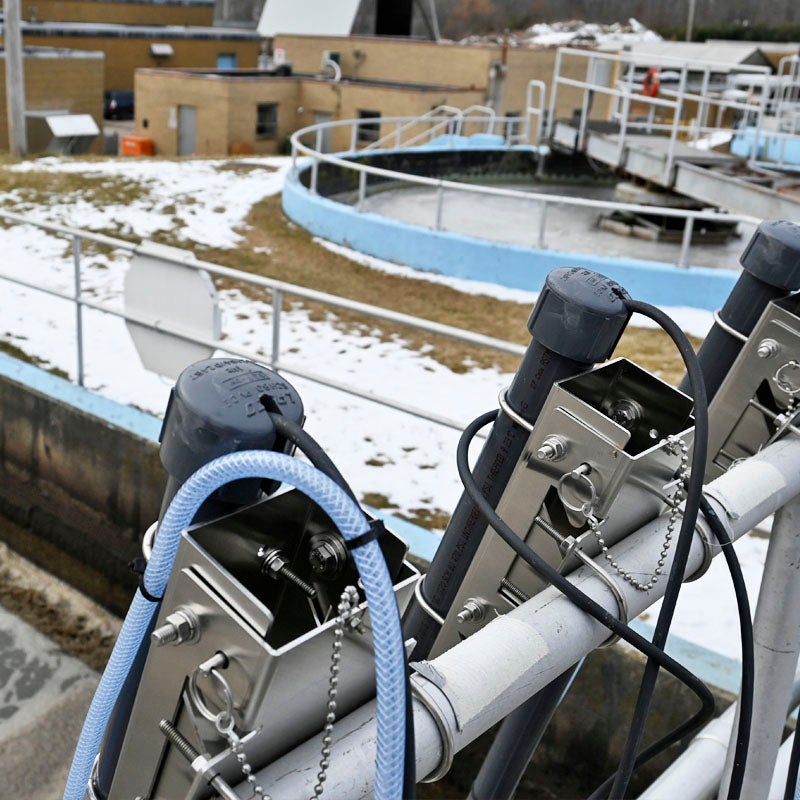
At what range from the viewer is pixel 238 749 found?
0.99 m

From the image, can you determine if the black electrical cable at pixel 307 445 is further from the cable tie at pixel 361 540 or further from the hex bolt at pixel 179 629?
the hex bolt at pixel 179 629

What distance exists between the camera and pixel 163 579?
46.5 inches

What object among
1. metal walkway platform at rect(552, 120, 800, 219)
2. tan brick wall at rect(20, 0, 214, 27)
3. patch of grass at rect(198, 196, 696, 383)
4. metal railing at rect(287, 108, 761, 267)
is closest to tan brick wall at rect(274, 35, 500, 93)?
tan brick wall at rect(20, 0, 214, 27)

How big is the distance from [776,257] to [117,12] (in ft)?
154

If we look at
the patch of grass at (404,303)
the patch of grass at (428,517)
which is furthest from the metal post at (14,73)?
the patch of grass at (428,517)

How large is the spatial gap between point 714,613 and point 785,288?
2612 millimetres

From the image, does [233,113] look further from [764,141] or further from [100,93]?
[764,141]

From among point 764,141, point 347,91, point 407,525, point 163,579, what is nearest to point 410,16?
point 347,91

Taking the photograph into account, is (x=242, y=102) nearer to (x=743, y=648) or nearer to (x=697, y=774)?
(x=697, y=774)

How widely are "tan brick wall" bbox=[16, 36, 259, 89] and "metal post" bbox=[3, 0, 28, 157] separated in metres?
21.9

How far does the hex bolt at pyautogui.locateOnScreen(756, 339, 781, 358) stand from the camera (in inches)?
72.3

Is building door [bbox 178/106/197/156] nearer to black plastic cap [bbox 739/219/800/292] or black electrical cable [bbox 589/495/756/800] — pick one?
black plastic cap [bbox 739/219/800/292]

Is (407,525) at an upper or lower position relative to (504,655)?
lower

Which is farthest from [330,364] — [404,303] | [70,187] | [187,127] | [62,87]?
[62,87]
